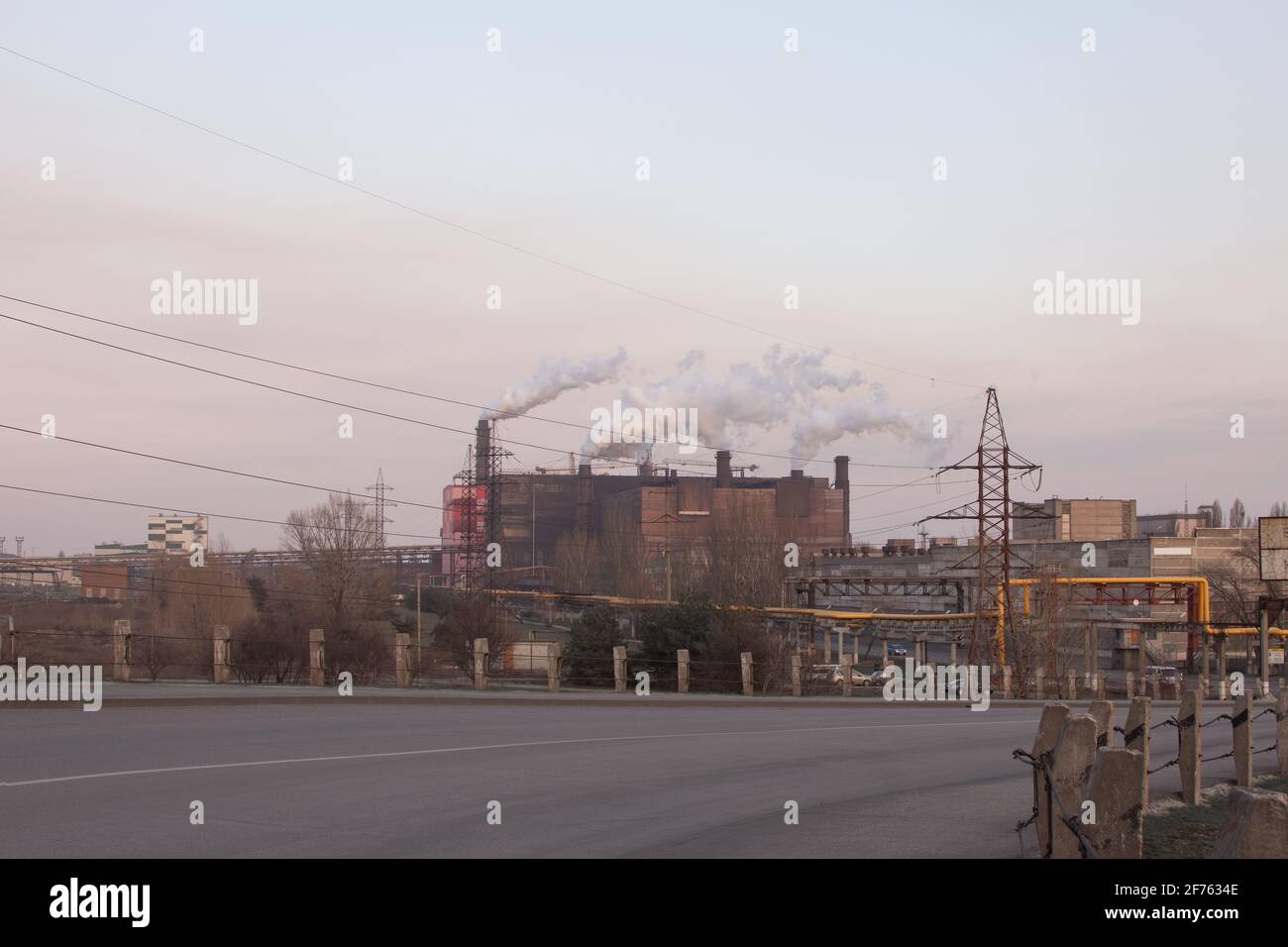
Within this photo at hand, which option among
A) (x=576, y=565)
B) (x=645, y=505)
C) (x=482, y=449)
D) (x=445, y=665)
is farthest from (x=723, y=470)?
(x=445, y=665)

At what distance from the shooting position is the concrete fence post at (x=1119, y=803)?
7.04 metres

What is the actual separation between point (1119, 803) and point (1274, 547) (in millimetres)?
63645

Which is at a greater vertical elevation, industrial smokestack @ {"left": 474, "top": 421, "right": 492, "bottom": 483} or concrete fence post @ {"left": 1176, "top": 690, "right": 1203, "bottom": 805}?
industrial smokestack @ {"left": 474, "top": 421, "right": 492, "bottom": 483}

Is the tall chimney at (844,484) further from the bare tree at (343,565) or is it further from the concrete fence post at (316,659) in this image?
the concrete fence post at (316,659)

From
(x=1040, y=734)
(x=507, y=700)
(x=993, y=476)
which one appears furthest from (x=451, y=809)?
(x=993, y=476)

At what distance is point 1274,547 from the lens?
2483 inches

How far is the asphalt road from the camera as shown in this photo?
9461 mm

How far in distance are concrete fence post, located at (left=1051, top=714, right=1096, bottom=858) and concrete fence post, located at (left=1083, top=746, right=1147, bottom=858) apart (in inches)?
27.4

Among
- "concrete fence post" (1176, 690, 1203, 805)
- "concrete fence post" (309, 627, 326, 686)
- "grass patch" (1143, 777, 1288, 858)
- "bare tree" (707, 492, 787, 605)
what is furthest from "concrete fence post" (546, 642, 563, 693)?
"bare tree" (707, 492, 787, 605)

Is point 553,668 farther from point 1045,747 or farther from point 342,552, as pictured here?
point 342,552

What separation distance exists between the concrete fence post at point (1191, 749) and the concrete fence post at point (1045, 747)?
501 cm

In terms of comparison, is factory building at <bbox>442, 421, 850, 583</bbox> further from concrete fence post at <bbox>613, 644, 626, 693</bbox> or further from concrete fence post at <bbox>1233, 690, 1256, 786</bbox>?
concrete fence post at <bbox>1233, 690, 1256, 786</bbox>
